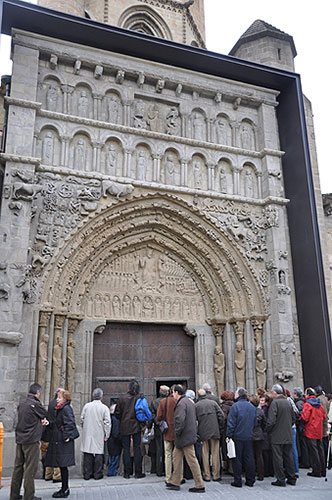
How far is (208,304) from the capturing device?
38.2 ft

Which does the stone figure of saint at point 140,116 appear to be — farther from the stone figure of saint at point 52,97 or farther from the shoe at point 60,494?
the shoe at point 60,494

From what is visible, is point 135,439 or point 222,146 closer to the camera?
point 135,439

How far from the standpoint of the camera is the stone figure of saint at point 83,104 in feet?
36.3

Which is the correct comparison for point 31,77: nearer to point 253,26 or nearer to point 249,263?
point 249,263

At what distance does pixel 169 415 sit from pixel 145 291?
4475mm

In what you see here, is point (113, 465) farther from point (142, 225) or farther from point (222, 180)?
point (222, 180)

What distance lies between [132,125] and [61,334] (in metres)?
5.31

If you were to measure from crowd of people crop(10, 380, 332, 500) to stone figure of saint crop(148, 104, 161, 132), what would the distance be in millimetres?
6746

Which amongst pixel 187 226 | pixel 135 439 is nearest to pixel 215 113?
pixel 187 226

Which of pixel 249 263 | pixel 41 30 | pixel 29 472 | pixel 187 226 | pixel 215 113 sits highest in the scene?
pixel 41 30

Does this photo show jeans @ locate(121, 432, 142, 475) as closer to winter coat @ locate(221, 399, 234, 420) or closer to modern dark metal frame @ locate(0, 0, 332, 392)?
winter coat @ locate(221, 399, 234, 420)

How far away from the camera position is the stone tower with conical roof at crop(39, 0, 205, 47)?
51.0ft

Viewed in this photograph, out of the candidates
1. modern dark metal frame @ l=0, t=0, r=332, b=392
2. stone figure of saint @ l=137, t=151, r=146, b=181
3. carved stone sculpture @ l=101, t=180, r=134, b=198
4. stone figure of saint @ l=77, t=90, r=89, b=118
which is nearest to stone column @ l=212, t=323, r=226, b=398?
modern dark metal frame @ l=0, t=0, r=332, b=392

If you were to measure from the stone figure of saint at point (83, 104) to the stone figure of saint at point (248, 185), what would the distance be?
14.4 feet
